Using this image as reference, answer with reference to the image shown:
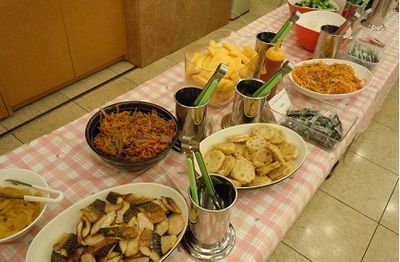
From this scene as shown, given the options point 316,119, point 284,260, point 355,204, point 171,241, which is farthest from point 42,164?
point 355,204

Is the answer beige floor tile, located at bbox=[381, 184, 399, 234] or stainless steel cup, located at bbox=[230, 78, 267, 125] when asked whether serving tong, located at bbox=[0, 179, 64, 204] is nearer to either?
stainless steel cup, located at bbox=[230, 78, 267, 125]

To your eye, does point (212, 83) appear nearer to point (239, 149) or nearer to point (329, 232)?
point (239, 149)

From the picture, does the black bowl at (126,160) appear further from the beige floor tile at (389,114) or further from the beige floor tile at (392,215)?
the beige floor tile at (389,114)

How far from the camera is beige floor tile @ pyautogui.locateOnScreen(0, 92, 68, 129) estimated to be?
76.6 inches

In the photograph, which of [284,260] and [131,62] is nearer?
[284,260]

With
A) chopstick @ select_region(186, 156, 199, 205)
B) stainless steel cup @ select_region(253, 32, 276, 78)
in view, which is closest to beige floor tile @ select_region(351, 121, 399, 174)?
stainless steel cup @ select_region(253, 32, 276, 78)

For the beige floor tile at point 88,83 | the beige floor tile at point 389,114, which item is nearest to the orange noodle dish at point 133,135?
the beige floor tile at point 88,83

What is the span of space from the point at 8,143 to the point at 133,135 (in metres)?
1.34

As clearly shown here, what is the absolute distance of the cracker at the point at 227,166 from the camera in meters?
0.78

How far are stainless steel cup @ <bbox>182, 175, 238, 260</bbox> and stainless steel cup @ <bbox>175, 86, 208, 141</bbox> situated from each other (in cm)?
20

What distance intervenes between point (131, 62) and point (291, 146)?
1851 mm

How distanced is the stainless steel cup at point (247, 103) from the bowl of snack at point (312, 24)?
1.93ft

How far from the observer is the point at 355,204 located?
1657mm

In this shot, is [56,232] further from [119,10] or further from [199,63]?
[119,10]
